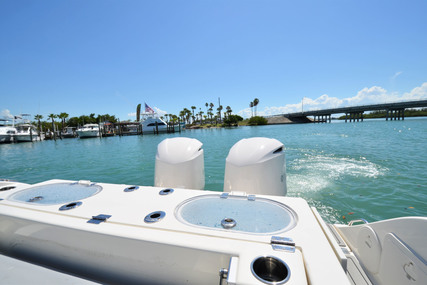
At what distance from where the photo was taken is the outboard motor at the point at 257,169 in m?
2.05

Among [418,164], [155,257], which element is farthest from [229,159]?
[418,164]

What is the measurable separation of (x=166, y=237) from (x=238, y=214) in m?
0.51

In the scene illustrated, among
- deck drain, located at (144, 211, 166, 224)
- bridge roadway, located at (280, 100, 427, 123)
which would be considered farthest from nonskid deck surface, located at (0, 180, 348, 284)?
bridge roadway, located at (280, 100, 427, 123)

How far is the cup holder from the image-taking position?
0.79 metres

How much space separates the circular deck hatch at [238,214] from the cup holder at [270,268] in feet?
0.67

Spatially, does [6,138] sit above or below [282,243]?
above

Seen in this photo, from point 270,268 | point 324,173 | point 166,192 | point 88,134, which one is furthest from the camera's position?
point 88,134

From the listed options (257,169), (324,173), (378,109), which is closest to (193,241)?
(257,169)

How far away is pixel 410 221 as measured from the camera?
0.90 metres

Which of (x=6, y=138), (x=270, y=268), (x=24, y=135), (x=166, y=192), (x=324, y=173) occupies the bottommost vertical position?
(x=324, y=173)

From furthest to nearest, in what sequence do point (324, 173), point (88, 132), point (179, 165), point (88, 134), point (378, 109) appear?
point (378, 109) < point (88, 134) < point (88, 132) < point (324, 173) < point (179, 165)

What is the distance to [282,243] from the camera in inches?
34.8

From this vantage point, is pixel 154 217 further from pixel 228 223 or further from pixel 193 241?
pixel 228 223

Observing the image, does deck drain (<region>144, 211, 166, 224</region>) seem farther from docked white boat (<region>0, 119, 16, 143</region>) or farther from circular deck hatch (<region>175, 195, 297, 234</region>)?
docked white boat (<region>0, 119, 16, 143</region>)
